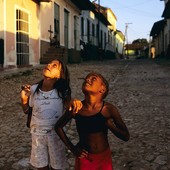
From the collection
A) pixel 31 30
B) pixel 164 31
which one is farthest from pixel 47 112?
pixel 164 31

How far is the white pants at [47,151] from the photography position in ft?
9.12

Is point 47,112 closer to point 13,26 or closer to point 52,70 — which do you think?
point 52,70

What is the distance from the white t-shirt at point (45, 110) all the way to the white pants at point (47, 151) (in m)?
0.06

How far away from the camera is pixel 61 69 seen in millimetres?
2928

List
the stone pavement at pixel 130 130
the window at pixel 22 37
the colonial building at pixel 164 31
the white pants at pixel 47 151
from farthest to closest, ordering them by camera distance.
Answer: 1. the colonial building at pixel 164 31
2. the window at pixel 22 37
3. the stone pavement at pixel 130 130
4. the white pants at pixel 47 151

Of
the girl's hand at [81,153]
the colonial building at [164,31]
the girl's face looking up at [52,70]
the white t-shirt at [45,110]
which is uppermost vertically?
the colonial building at [164,31]

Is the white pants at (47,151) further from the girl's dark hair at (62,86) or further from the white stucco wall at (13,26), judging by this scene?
the white stucco wall at (13,26)

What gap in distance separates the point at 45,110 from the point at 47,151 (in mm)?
330

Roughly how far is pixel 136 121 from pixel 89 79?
3.38 meters

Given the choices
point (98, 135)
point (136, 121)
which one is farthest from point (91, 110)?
point (136, 121)

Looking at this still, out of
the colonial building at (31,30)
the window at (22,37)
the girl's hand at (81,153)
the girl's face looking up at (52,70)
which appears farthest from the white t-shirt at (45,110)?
the window at (22,37)

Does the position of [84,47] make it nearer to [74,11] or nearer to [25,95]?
[74,11]

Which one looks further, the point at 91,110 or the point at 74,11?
the point at 74,11

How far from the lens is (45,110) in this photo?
280cm
